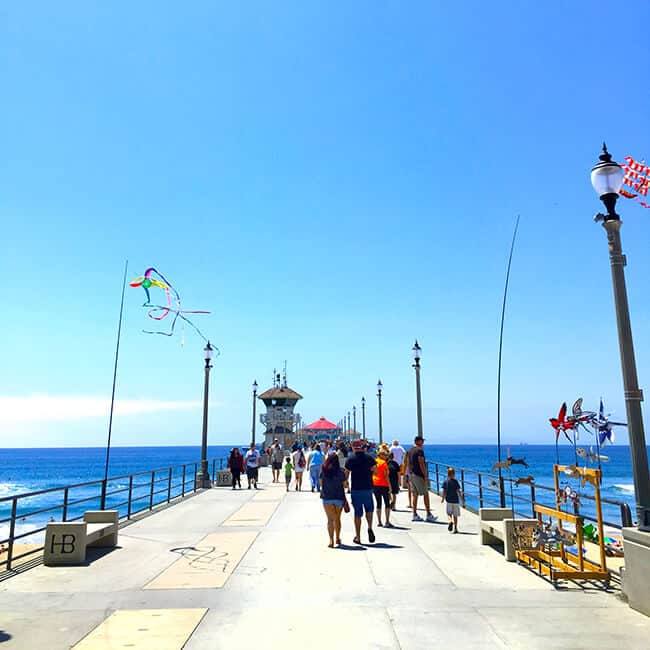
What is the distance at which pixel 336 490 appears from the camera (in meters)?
9.59

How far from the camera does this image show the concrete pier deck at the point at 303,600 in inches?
203

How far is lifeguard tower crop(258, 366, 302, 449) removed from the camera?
5713 centimetres

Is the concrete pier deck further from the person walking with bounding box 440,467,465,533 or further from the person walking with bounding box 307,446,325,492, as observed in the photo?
the person walking with bounding box 307,446,325,492

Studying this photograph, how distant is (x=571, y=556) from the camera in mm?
7504

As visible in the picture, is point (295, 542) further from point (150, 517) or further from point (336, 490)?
point (150, 517)

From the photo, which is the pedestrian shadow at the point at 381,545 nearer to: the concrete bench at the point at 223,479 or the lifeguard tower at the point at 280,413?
the concrete bench at the point at 223,479

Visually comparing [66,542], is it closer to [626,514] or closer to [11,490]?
[626,514]

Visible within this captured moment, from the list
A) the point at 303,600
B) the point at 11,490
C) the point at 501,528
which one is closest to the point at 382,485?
the point at 501,528

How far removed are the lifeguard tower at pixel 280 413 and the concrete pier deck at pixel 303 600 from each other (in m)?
47.3

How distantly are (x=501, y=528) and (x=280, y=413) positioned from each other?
50.8m

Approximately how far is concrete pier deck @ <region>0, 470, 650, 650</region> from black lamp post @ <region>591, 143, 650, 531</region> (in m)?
1.37

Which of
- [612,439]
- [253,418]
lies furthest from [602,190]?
[253,418]

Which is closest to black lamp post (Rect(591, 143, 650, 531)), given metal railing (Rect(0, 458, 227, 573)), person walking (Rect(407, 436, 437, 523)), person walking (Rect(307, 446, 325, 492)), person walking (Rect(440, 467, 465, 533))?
person walking (Rect(440, 467, 465, 533))

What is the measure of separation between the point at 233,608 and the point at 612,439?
509cm
